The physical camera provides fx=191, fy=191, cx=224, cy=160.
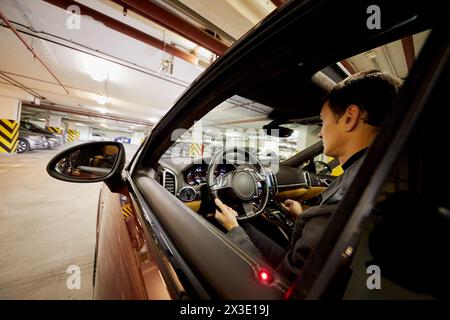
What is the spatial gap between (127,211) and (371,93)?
1305 millimetres

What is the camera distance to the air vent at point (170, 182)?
64.4 inches

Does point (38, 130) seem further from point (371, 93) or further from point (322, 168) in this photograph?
point (371, 93)

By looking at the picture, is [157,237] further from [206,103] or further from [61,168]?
[61,168]

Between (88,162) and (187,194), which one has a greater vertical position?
(88,162)

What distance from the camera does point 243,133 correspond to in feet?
45.1

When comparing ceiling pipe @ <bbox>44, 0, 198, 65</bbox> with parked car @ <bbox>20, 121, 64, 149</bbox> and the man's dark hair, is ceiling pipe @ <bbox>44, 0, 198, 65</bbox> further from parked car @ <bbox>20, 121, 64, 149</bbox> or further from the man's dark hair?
parked car @ <bbox>20, 121, 64, 149</bbox>

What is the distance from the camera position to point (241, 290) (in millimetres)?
380

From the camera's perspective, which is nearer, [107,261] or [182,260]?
[182,260]

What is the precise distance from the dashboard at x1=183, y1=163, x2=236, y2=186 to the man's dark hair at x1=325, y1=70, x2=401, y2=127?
1.23m

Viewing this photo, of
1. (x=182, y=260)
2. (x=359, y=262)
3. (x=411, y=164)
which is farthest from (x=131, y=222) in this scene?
(x=411, y=164)

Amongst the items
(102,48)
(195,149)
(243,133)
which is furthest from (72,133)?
(102,48)

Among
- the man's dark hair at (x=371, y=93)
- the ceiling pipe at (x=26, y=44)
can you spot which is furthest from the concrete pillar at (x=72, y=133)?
the man's dark hair at (x=371, y=93)

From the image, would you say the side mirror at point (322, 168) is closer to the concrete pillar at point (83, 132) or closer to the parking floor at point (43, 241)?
the parking floor at point (43, 241)
